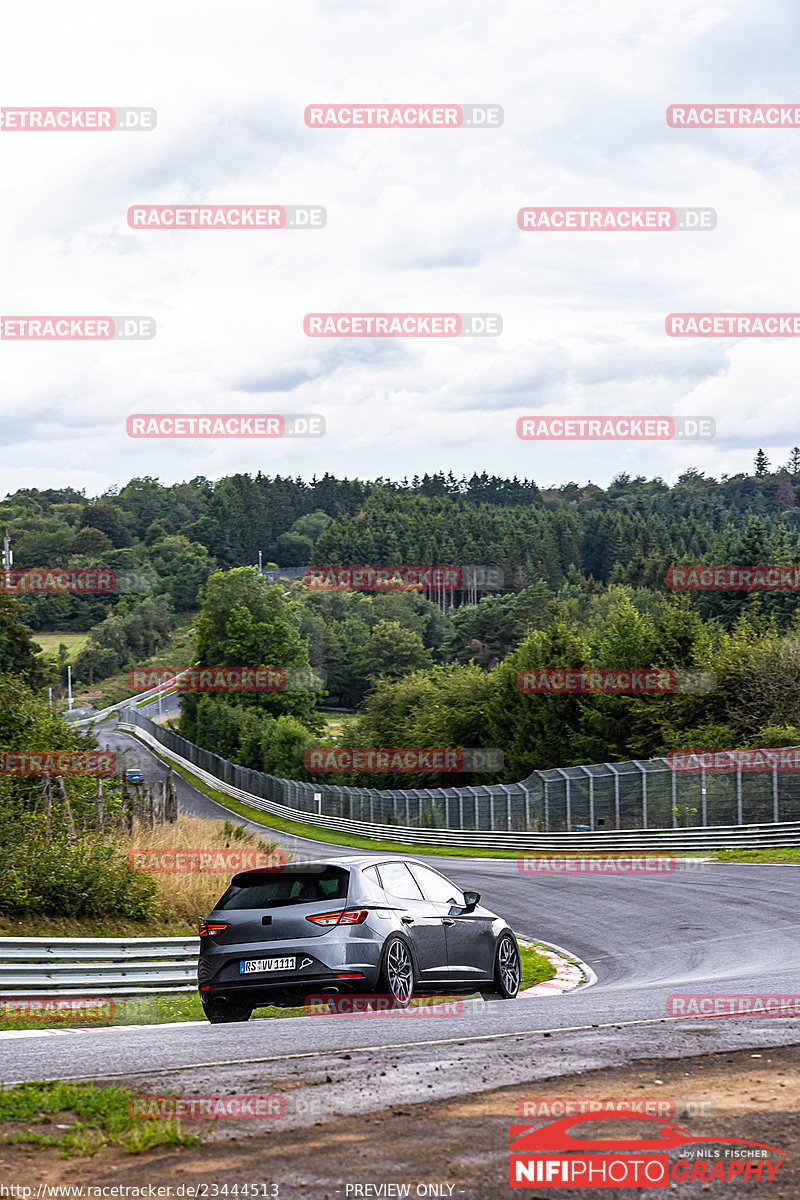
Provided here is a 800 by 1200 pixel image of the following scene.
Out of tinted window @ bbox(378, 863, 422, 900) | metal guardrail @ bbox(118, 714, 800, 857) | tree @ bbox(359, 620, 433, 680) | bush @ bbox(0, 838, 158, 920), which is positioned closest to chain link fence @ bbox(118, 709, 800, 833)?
metal guardrail @ bbox(118, 714, 800, 857)

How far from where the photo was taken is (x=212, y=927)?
10.0m

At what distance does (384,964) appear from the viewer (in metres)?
9.73

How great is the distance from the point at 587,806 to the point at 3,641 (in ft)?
125

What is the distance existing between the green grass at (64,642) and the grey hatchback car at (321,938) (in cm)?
13099

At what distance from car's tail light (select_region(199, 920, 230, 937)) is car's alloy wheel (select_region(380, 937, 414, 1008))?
1373 mm

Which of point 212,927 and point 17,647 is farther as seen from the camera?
point 17,647

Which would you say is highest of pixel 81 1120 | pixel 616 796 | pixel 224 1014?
pixel 81 1120

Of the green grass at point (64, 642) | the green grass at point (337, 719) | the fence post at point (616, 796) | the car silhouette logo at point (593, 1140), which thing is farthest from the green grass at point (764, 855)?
the green grass at point (64, 642)

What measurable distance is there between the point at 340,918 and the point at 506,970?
302 cm

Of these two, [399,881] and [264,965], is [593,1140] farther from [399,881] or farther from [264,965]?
[399,881]

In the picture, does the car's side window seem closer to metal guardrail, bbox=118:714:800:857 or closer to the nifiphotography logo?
the nifiphotography logo

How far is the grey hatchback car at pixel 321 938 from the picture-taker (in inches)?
376

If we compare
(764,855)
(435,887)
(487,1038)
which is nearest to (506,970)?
(435,887)

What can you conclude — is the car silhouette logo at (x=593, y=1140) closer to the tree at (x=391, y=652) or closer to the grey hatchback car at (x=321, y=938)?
the grey hatchback car at (x=321, y=938)
